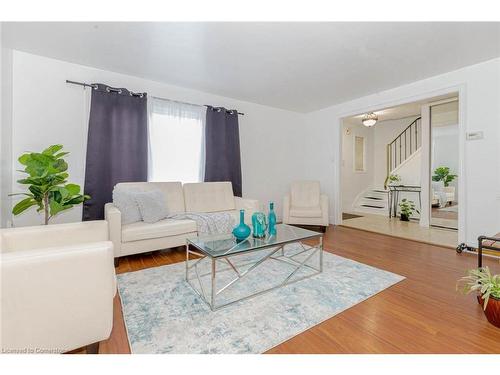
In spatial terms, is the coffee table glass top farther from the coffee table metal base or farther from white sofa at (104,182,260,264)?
white sofa at (104,182,260,264)

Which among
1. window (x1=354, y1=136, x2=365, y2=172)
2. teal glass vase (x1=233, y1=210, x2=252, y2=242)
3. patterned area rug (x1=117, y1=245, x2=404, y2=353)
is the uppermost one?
window (x1=354, y1=136, x2=365, y2=172)

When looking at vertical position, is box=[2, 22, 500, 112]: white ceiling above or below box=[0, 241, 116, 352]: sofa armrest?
above

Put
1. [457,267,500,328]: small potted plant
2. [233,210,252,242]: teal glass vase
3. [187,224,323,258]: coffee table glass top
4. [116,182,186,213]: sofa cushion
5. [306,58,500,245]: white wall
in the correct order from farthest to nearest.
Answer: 1. [116,182,186,213]: sofa cushion
2. [306,58,500,245]: white wall
3. [233,210,252,242]: teal glass vase
4. [187,224,323,258]: coffee table glass top
5. [457,267,500,328]: small potted plant

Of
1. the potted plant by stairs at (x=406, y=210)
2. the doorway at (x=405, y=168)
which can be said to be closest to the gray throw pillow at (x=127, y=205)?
the doorway at (x=405, y=168)

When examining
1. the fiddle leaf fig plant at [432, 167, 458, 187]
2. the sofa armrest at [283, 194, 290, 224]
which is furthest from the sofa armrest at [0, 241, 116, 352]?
the fiddle leaf fig plant at [432, 167, 458, 187]

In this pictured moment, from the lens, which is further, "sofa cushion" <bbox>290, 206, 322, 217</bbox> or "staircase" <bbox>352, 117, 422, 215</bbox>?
"staircase" <bbox>352, 117, 422, 215</bbox>

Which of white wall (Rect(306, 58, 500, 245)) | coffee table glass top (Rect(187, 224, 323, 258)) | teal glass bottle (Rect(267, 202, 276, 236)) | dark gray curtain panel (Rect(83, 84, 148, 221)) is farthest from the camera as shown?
dark gray curtain panel (Rect(83, 84, 148, 221))

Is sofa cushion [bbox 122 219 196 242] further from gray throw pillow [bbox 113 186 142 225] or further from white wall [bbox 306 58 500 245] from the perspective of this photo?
white wall [bbox 306 58 500 245]

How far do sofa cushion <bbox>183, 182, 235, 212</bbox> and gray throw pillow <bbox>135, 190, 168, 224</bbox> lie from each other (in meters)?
0.62

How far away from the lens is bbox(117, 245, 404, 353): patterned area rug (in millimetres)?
1465

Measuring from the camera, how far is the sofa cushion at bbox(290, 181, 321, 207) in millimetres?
4680

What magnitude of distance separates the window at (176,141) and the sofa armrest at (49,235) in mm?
1790
